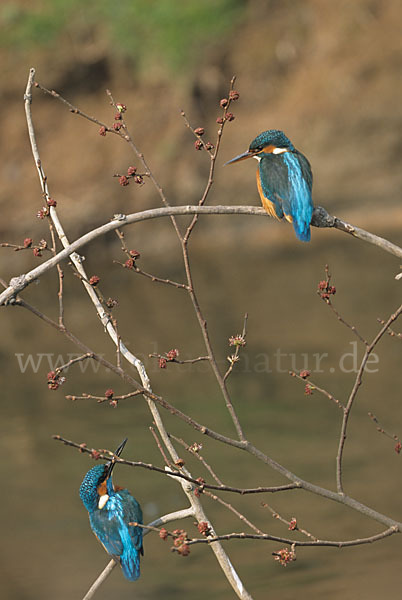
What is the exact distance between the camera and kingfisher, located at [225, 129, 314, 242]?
7.43 feet

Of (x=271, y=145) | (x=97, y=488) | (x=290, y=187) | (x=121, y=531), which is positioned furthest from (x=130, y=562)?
(x=271, y=145)

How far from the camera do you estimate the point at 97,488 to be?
236cm

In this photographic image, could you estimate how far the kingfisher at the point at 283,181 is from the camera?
7.43 feet

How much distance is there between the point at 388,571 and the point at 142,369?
2005 millimetres

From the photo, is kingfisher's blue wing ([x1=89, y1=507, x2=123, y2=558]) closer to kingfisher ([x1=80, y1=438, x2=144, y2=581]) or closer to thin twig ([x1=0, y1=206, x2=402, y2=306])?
kingfisher ([x1=80, y1=438, x2=144, y2=581])

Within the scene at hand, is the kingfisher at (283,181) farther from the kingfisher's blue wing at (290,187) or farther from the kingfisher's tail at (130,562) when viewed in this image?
the kingfisher's tail at (130,562)

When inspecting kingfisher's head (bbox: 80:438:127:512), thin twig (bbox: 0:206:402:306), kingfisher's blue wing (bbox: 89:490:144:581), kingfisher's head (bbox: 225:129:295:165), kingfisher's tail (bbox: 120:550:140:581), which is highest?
kingfisher's head (bbox: 225:129:295:165)

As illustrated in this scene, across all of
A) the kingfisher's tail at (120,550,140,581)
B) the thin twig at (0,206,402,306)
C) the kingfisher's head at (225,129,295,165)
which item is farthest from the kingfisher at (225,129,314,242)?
the kingfisher's tail at (120,550,140,581)

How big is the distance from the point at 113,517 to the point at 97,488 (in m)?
0.08

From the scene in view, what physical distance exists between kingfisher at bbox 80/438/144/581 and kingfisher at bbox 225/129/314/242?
738 millimetres

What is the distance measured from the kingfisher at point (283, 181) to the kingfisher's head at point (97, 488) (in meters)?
0.74

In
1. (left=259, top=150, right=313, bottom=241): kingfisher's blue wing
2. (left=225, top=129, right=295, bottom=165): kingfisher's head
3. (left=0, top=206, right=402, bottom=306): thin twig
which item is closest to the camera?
(left=0, top=206, right=402, bottom=306): thin twig

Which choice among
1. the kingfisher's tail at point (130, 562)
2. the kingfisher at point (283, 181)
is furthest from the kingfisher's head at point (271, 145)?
the kingfisher's tail at point (130, 562)

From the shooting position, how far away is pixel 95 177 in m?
10.6
